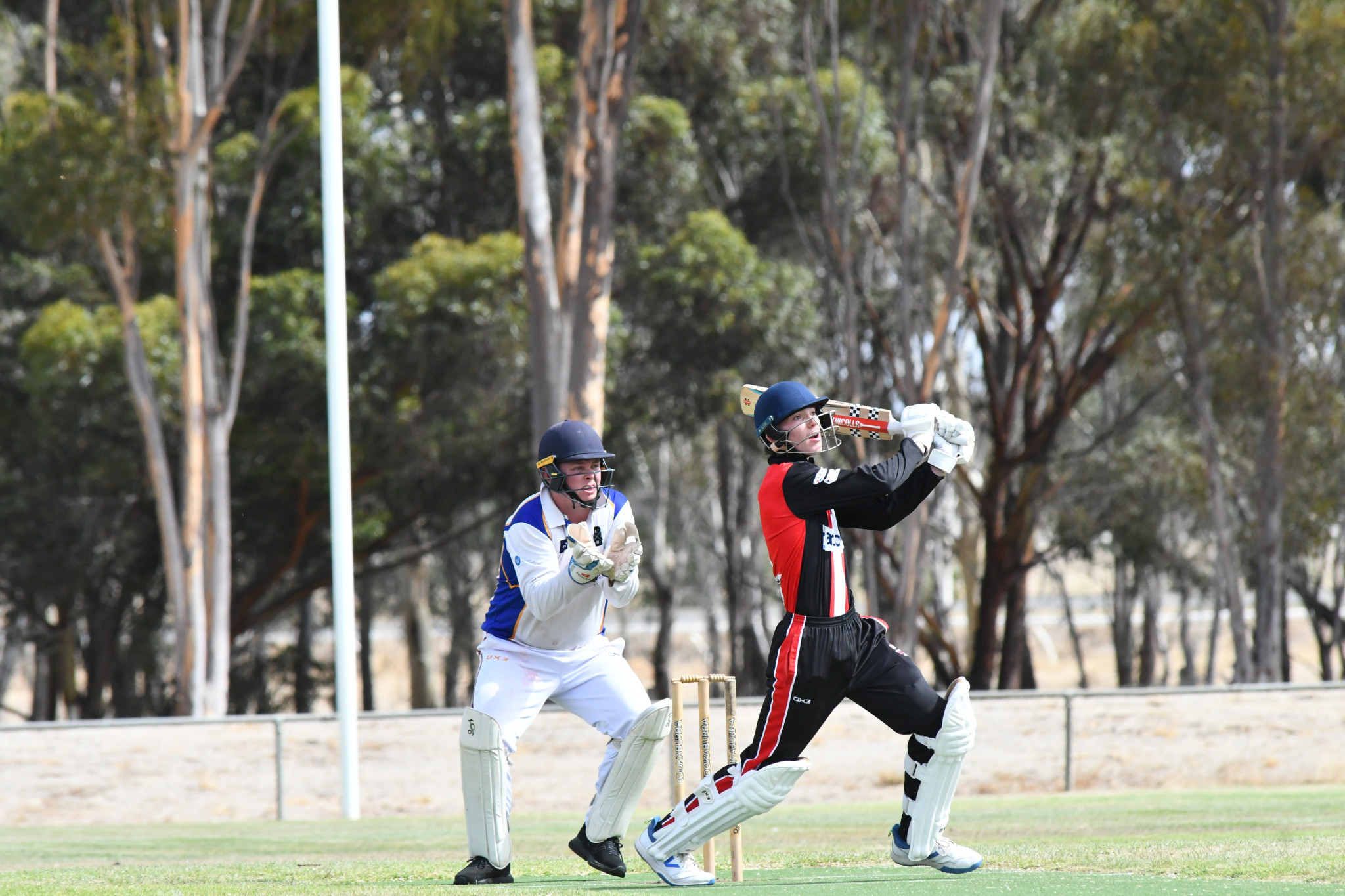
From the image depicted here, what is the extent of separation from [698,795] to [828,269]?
1854cm

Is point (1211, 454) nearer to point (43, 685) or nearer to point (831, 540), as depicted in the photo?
point (831, 540)

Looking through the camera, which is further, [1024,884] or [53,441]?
[53,441]

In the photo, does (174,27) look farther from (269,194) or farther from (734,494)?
(734,494)

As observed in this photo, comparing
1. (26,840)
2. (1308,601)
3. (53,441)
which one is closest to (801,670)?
(26,840)

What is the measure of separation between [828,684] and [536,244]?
12788mm

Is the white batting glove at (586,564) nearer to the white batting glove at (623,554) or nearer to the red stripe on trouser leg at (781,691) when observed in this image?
the white batting glove at (623,554)

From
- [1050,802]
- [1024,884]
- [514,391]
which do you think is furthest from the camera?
[514,391]

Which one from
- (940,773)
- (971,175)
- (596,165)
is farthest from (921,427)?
(971,175)

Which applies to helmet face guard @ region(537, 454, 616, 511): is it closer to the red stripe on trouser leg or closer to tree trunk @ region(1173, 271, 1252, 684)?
the red stripe on trouser leg

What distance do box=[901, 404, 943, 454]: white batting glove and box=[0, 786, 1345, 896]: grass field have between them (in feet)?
5.75

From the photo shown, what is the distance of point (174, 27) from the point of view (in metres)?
21.7

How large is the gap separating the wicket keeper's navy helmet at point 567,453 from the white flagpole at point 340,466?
6.17 m

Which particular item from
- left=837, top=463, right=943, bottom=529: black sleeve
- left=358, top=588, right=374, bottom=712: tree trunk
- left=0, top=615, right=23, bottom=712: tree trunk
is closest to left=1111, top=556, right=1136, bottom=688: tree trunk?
left=358, top=588, right=374, bottom=712: tree trunk

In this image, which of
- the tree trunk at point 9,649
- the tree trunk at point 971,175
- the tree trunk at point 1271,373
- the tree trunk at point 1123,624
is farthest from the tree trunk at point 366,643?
the tree trunk at point 1271,373
